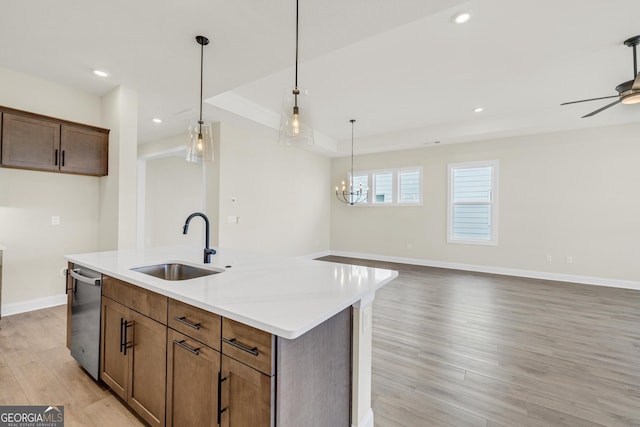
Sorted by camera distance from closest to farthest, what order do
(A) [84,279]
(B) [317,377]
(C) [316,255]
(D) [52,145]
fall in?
(B) [317,377] → (A) [84,279] → (D) [52,145] → (C) [316,255]

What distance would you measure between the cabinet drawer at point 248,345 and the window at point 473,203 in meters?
5.86

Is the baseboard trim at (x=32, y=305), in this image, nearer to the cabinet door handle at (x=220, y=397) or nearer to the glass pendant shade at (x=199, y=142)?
the glass pendant shade at (x=199, y=142)

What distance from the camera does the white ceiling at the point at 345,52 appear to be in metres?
2.10

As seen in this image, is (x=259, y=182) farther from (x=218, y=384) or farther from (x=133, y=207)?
(x=218, y=384)

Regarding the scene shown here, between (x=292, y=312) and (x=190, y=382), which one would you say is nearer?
(x=292, y=312)

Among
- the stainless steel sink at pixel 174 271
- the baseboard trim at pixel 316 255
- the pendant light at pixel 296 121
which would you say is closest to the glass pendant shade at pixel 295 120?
the pendant light at pixel 296 121

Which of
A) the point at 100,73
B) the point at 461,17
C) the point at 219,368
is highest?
the point at 461,17

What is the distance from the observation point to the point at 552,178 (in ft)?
16.6

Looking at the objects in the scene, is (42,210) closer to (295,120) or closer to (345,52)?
(295,120)

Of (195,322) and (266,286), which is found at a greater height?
(266,286)

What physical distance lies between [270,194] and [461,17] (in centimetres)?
424

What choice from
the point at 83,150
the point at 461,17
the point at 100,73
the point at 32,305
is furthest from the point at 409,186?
the point at 32,305

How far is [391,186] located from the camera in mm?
6789

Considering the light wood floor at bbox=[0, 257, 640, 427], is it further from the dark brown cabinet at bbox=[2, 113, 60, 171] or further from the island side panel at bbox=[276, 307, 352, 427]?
the dark brown cabinet at bbox=[2, 113, 60, 171]
